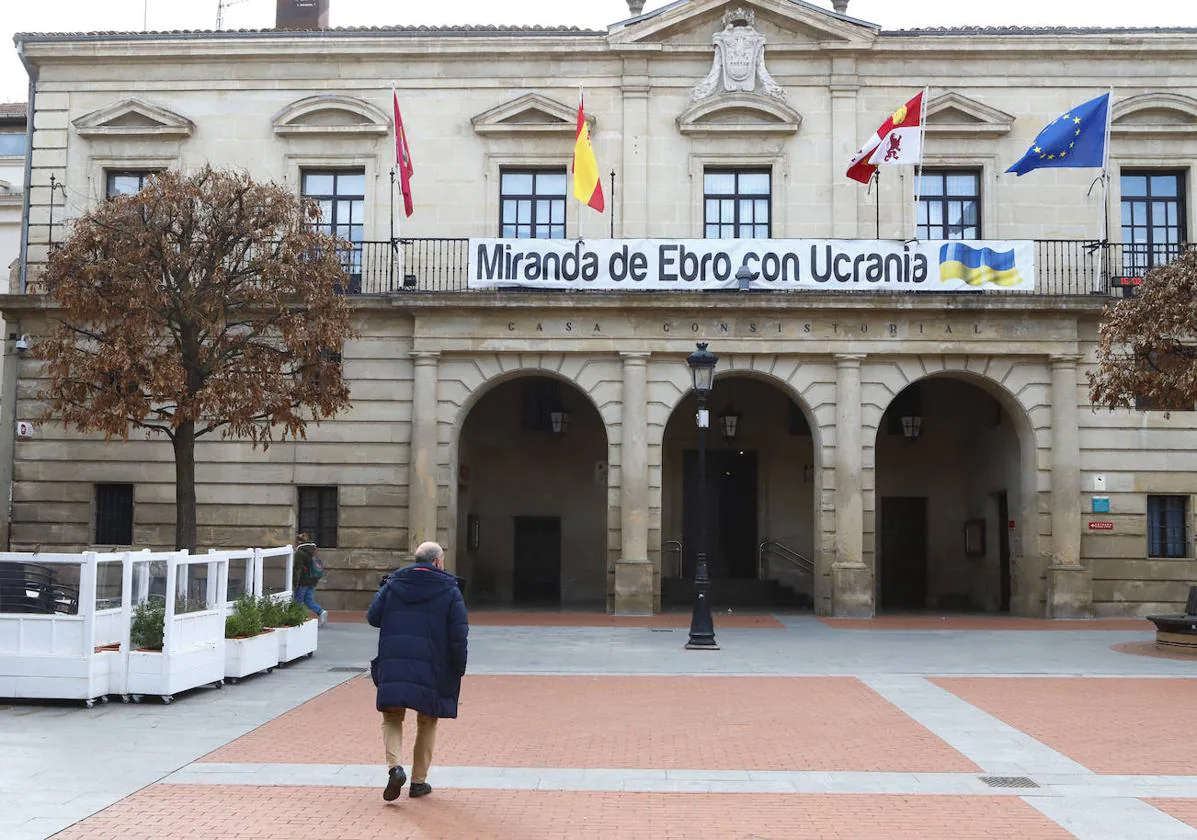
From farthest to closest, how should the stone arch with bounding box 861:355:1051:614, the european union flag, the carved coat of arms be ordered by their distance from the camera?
the carved coat of arms < the stone arch with bounding box 861:355:1051:614 < the european union flag

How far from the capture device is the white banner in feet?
74.1

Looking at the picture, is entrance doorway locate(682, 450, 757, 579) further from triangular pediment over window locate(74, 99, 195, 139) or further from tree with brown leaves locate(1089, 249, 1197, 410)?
triangular pediment over window locate(74, 99, 195, 139)

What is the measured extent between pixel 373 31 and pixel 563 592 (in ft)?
41.9

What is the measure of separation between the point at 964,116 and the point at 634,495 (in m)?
10.1

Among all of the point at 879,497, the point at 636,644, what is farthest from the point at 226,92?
the point at 879,497

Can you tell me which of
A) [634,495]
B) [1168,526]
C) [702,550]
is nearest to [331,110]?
[634,495]

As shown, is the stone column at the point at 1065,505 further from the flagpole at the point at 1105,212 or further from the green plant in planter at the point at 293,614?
the green plant in planter at the point at 293,614

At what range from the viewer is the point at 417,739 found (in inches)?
329

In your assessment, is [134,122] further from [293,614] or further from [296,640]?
[296,640]

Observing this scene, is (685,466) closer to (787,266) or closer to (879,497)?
(879,497)

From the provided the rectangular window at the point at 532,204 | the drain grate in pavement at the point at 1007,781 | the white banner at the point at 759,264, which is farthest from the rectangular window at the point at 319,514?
the drain grate in pavement at the point at 1007,781

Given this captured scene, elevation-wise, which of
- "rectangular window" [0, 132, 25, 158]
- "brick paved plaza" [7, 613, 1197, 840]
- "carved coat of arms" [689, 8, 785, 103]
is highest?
"rectangular window" [0, 132, 25, 158]

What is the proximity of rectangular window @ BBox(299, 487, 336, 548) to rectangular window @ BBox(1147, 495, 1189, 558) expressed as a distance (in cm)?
1593

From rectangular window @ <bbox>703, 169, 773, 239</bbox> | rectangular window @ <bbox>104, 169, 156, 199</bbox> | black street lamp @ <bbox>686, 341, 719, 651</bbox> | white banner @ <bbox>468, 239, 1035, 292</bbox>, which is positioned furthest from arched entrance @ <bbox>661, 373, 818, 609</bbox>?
rectangular window @ <bbox>104, 169, 156, 199</bbox>
